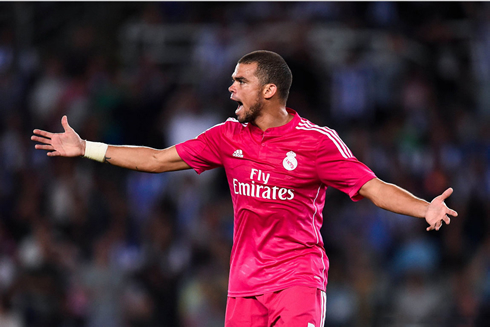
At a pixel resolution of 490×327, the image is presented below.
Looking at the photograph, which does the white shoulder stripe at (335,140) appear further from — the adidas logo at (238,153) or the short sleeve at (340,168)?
the adidas logo at (238,153)

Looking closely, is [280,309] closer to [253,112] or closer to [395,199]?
[395,199]

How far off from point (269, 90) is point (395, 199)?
4.05 feet

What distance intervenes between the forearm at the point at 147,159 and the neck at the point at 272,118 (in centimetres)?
69

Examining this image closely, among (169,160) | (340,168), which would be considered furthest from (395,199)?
(169,160)

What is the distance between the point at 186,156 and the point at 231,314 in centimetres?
123

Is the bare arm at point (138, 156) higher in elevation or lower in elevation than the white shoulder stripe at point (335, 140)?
lower

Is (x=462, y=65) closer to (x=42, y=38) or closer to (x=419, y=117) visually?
(x=419, y=117)

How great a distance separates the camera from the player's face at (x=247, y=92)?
16.9ft

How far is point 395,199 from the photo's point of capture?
468cm

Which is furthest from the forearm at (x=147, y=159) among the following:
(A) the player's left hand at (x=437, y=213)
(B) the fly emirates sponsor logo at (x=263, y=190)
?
(A) the player's left hand at (x=437, y=213)

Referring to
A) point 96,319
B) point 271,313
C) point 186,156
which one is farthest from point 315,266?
point 96,319

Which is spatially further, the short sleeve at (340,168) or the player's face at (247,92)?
the player's face at (247,92)

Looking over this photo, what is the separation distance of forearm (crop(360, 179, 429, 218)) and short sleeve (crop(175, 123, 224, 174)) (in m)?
1.18

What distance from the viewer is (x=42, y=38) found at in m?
11.7
